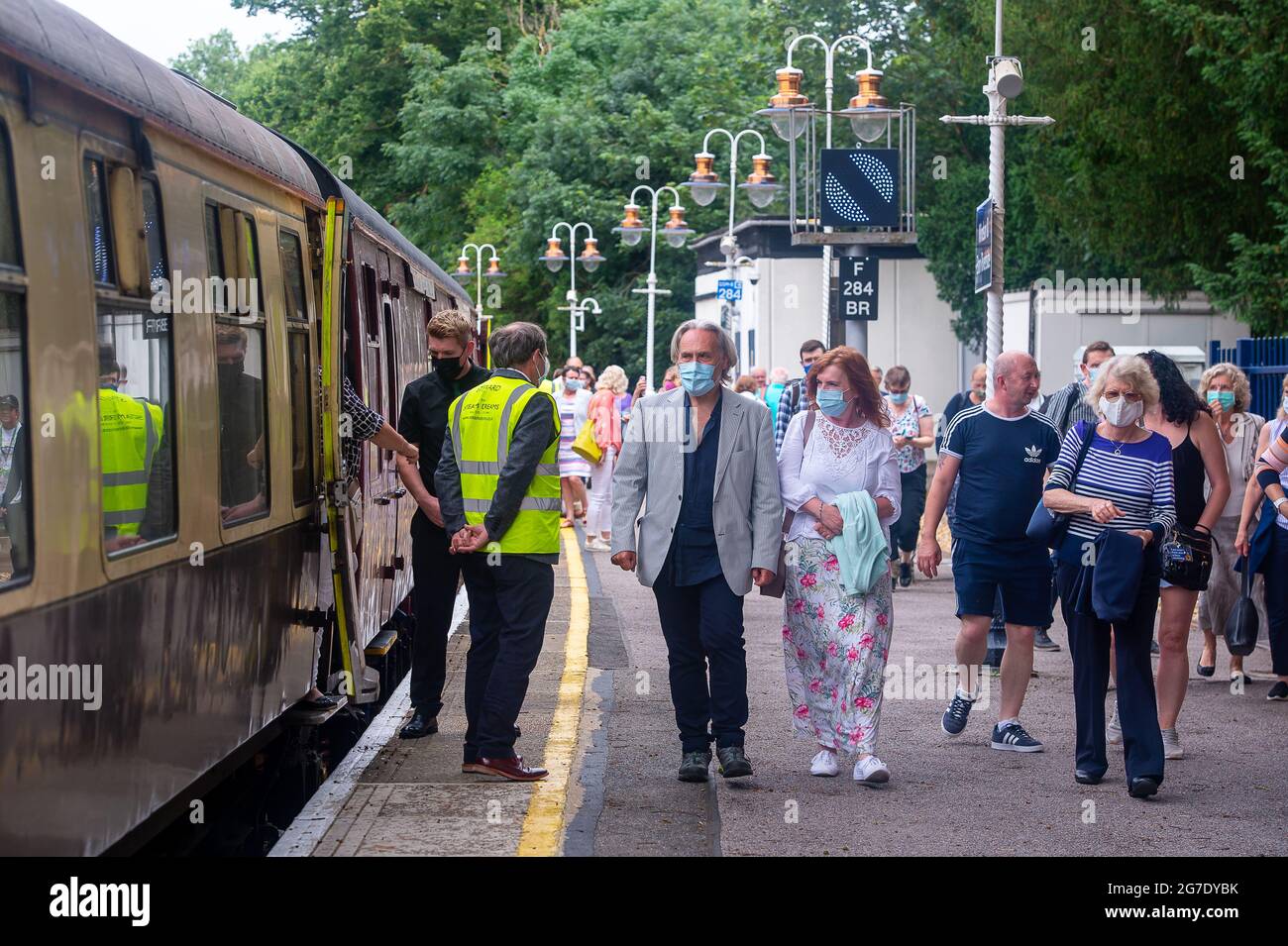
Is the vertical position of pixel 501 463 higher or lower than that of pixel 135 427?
lower

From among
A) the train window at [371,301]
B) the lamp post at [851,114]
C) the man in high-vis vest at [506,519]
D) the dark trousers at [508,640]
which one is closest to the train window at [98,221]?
the man in high-vis vest at [506,519]

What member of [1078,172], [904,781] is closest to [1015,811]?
[904,781]

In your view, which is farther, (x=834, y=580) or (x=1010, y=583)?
(x=1010, y=583)

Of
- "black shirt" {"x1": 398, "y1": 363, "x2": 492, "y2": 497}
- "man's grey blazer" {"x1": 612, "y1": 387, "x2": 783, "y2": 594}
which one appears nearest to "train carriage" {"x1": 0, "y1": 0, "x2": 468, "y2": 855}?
"black shirt" {"x1": 398, "y1": 363, "x2": 492, "y2": 497}

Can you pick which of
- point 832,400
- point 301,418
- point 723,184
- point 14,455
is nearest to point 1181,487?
point 832,400

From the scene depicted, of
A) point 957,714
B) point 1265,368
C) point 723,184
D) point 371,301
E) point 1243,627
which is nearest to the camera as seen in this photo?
point 957,714

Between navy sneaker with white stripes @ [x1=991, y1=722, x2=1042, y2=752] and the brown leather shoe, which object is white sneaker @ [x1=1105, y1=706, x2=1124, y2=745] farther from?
the brown leather shoe

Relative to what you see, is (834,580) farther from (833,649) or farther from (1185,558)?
(1185,558)

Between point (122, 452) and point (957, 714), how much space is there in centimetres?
491

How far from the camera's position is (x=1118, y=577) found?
24.5ft

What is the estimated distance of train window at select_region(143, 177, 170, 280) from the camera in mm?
5438

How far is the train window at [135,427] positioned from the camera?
4.89m

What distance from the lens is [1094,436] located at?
25.2 feet
